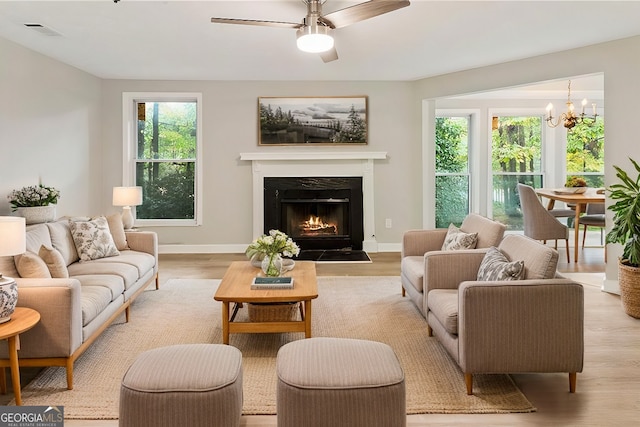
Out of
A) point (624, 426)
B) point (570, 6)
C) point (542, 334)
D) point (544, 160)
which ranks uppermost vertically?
point (570, 6)

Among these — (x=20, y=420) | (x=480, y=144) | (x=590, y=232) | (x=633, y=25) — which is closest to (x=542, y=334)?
(x=20, y=420)

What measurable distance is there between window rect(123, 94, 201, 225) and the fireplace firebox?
3.78ft

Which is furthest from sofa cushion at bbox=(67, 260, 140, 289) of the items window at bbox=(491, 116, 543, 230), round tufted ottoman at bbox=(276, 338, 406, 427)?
window at bbox=(491, 116, 543, 230)

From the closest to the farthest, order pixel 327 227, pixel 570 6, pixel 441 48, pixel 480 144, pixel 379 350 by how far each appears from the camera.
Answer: pixel 379 350, pixel 570 6, pixel 441 48, pixel 327 227, pixel 480 144

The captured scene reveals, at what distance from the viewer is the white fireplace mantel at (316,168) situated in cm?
688

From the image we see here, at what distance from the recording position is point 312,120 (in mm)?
6906

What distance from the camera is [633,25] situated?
4.16 meters

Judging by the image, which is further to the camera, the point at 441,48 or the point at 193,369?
the point at 441,48

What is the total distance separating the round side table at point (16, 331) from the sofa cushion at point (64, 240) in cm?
143

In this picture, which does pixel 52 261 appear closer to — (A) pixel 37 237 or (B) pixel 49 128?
(A) pixel 37 237

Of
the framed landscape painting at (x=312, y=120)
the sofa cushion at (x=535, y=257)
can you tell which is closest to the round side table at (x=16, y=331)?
the sofa cushion at (x=535, y=257)

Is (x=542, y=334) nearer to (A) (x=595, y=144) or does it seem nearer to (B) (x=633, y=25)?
(B) (x=633, y=25)

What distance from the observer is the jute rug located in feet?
8.30

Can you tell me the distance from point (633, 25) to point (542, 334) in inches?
125
